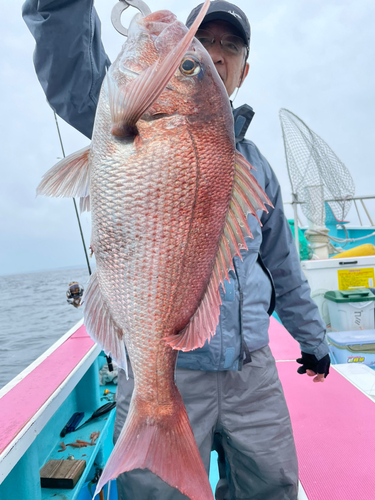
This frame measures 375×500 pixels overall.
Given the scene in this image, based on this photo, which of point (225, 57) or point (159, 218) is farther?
point (225, 57)

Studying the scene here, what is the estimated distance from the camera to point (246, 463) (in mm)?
1455

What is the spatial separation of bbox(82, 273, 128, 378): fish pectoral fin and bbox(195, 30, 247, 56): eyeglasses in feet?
3.88

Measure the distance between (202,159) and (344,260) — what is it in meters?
4.59

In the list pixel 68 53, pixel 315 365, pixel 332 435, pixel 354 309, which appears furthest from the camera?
pixel 354 309

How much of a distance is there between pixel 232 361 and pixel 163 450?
19.2 inches

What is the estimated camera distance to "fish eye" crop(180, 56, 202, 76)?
0.96 meters

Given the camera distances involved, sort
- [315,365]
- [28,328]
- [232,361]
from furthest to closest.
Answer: [28,328]
[315,365]
[232,361]

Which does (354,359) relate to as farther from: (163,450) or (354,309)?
(163,450)

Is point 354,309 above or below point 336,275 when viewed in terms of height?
below

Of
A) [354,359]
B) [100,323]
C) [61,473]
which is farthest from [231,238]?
[354,359]

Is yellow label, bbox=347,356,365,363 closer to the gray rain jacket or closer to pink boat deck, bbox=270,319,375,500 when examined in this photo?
pink boat deck, bbox=270,319,375,500

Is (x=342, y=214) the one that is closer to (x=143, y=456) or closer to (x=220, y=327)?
(x=220, y=327)

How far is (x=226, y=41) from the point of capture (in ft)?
4.99

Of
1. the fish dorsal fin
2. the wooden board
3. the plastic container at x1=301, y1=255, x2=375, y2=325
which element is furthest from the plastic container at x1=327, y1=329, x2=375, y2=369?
the fish dorsal fin
